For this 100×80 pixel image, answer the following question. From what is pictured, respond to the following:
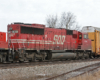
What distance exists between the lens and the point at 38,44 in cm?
1472

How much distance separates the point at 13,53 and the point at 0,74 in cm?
338

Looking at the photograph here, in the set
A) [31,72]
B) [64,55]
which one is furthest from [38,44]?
[31,72]

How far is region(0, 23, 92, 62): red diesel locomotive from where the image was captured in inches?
503

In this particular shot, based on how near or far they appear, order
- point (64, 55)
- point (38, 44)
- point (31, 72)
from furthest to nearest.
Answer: point (64, 55)
point (38, 44)
point (31, 72)

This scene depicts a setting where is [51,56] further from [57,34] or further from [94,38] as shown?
[94,38]

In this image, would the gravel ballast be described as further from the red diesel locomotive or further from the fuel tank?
the fuel tank

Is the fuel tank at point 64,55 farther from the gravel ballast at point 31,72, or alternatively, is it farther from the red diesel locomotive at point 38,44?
the gravel ballast at point 31,72

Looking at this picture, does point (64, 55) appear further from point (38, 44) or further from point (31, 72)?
point (31, 72)

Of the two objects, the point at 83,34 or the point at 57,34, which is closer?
the point at 57,34

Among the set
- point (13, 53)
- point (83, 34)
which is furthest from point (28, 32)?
point (83, 34)

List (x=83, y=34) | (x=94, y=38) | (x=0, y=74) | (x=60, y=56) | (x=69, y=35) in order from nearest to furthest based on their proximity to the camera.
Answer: (x=0, y=74), (x=60, y=56), (x=69, y=35), (x=83, y=34), (x=94, y=38)

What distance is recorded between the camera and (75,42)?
18406 mm

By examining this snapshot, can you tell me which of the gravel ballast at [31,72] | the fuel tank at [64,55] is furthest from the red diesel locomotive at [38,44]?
the gravel ballast at [31,72]

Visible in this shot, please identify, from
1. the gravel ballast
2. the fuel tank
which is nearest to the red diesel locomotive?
the fuel tank
